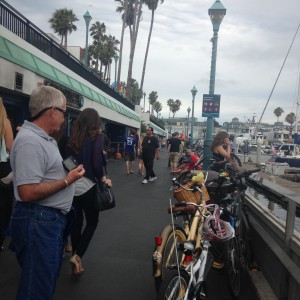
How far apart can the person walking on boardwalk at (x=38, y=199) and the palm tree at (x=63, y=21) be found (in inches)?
2060

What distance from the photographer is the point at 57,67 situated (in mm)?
13047

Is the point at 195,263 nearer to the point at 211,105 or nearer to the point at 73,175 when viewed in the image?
the point at 73,175

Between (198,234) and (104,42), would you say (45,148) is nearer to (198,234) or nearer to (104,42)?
(198,234)

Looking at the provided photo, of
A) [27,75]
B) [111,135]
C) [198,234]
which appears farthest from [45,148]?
[111,135]

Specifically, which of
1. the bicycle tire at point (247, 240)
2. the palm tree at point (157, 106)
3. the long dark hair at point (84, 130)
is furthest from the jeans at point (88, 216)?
the palm tree at point (157, 106)

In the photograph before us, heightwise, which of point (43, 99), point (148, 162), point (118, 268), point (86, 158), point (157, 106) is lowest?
point (118, 268)

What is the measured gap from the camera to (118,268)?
14.3 ft

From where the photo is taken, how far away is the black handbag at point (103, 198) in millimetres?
3994

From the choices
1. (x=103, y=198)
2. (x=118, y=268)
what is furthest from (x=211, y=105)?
(x=103, y=198)

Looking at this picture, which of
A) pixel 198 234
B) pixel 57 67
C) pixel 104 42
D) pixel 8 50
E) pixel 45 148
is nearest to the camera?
pixel 45 148

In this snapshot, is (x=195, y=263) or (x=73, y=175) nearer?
(x=73, y=175)

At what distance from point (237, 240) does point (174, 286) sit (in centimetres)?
161

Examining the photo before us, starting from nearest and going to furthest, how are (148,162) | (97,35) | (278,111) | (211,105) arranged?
(148,162), (211,105), (97,35), (278,111)

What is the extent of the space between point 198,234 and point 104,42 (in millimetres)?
62719
